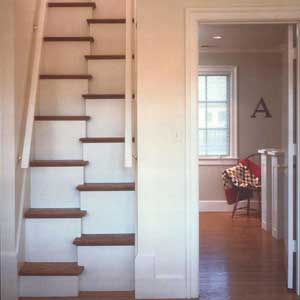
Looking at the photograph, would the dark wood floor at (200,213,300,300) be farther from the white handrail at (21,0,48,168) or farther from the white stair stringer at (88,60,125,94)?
the white stair stringer at (88,60,125,94)

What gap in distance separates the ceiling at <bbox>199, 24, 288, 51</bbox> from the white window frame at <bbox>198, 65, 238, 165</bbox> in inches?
12.2

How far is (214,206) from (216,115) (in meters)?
1.44

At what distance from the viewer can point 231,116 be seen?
24.5ft

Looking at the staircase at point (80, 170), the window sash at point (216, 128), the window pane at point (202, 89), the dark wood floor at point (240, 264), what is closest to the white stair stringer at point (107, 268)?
the staircase at point (80, 170)

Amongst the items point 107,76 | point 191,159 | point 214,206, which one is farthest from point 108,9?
point 214,206

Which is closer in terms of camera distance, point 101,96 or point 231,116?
point 101,96

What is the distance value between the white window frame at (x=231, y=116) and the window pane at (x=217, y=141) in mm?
103

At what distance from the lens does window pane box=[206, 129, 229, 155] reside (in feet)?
24.7

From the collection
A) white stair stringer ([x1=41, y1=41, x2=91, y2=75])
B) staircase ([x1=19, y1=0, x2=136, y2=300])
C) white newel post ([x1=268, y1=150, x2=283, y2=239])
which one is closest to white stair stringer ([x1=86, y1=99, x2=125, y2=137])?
staircase ([x1=19, y1=0, x2=136, y2=300])

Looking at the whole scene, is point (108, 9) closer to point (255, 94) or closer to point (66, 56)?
point (66, 56)

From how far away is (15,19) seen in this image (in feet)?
10.8

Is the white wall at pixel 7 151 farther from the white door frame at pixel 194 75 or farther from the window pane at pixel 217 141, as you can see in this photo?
the window pane at pixel 217 141

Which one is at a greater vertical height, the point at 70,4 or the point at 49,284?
the point at 70,4

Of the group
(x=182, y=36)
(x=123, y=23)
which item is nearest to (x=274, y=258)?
(x=182, y=36)
